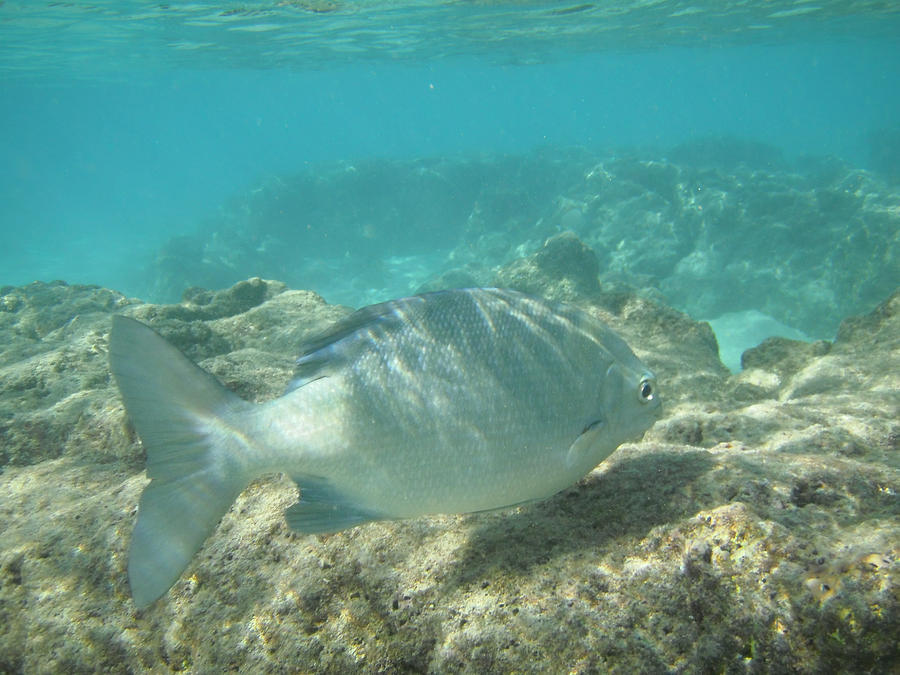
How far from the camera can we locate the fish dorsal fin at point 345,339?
5.60 ft

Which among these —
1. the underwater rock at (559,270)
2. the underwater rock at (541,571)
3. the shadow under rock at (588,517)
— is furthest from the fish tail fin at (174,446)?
the underwater rock at (559,270)

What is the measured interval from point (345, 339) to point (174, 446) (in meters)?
0.67

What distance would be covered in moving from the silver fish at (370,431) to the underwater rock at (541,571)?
35 cm

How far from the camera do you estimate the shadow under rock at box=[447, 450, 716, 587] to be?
5.63 ft

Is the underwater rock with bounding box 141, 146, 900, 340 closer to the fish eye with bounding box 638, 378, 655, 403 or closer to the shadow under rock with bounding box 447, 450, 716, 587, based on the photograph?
the shadow under rock with bounding box 447, 450, 716, 587

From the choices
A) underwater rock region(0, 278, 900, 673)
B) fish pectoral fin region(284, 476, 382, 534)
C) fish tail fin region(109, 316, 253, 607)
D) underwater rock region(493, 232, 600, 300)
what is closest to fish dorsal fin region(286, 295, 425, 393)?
fish tail fin region(109, 316, 253, 607)

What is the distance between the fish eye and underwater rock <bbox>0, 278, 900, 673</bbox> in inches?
14.7

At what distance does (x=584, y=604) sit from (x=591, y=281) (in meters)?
8.62

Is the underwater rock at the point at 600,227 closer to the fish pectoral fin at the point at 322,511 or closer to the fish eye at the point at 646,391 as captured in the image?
the fish eye at the point at 646,391

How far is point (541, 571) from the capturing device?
1650 mm

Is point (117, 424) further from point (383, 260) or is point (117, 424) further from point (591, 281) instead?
point (383, 260)

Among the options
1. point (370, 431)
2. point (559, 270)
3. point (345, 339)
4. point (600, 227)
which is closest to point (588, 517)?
point (370, 431)

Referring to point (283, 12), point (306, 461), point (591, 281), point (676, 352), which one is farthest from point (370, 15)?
point (306, 461)

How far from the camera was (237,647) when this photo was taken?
5.96 feet
